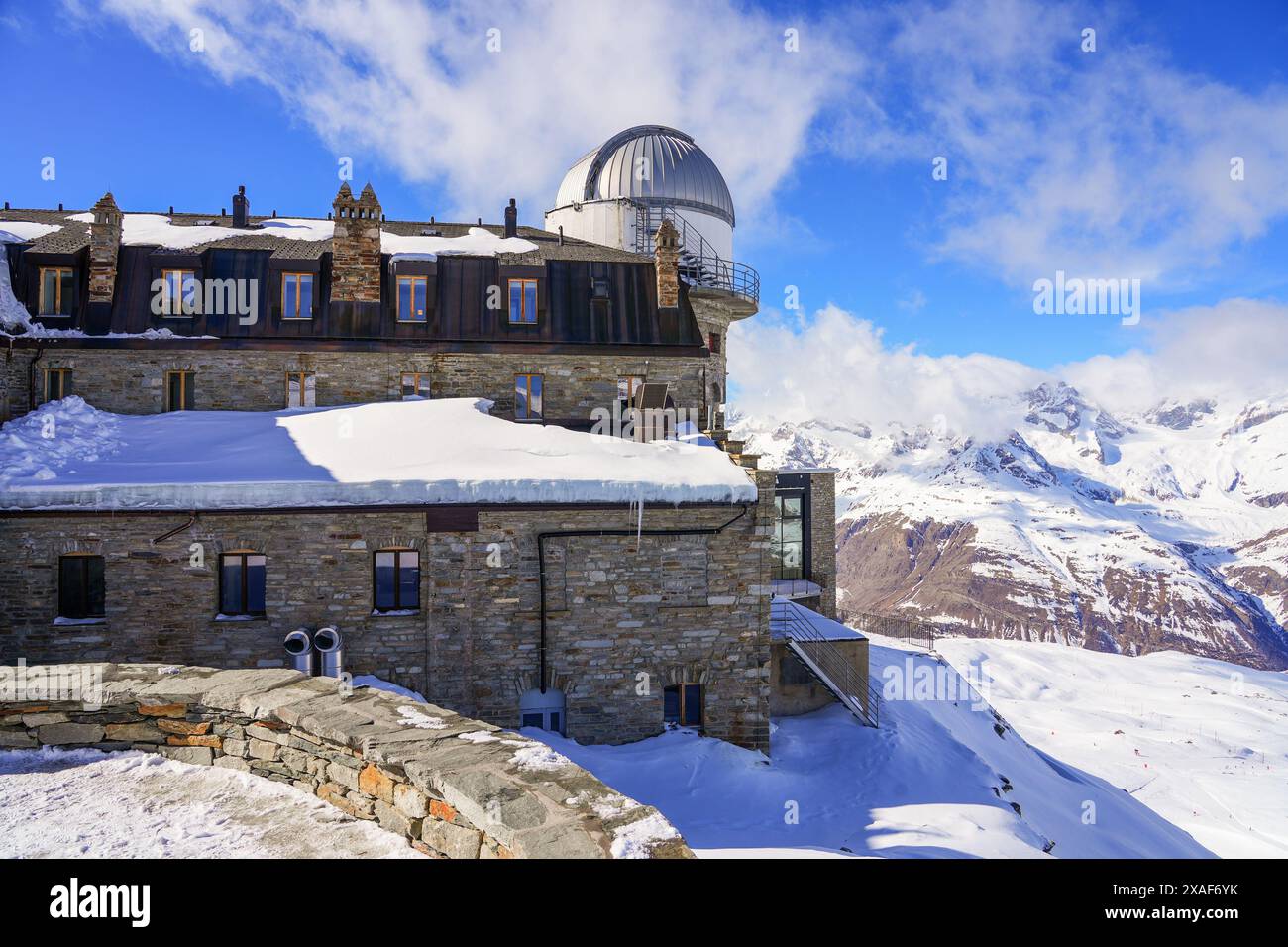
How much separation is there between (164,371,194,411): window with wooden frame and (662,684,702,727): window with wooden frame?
49.3 feet

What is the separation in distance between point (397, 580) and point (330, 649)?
1727mm

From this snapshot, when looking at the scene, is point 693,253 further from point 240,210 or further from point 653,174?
point 240,210

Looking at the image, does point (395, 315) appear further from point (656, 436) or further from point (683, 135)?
point (683, 135)

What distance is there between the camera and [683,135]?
1248 inches

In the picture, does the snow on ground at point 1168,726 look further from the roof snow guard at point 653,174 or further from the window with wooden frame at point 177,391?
the window with wooden frame at point 177,391

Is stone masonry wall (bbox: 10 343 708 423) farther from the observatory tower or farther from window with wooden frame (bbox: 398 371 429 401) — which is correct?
the observatory tower

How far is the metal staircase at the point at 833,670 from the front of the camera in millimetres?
20906

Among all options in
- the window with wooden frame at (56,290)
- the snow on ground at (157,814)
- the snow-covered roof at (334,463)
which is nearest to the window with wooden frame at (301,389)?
the snow-covered roof at (334,463)

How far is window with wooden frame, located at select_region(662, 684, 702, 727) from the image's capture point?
15.5 m

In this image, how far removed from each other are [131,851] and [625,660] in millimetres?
10208

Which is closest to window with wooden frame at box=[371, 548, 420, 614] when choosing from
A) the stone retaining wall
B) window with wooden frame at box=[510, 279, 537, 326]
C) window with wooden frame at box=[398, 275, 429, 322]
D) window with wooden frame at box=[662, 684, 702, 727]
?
window with wooden frame at box=[662, 684, 702, 727]

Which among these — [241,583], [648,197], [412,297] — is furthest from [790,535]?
[241,583]

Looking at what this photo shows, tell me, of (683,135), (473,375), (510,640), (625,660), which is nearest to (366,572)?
(510,640)

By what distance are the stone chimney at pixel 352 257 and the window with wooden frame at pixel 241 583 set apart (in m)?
9.39
